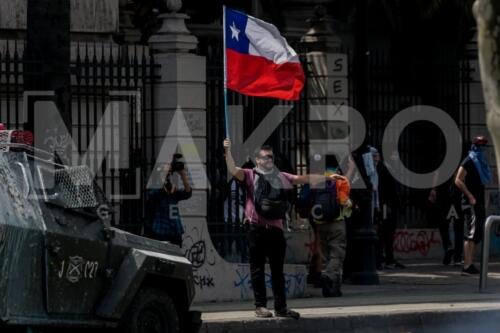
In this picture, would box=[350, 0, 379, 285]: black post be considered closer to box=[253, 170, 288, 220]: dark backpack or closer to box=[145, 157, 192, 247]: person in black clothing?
box=[145, 157, 192, 247]: person in black clothing

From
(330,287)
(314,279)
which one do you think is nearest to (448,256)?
(314,279)

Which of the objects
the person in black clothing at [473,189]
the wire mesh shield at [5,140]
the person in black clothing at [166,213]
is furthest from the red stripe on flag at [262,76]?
the wire mesh shield at [5,140]

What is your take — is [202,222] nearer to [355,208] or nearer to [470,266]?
[355,208]

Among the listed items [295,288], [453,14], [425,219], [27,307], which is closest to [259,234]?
[295,288]

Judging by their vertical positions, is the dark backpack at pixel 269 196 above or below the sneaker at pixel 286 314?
above

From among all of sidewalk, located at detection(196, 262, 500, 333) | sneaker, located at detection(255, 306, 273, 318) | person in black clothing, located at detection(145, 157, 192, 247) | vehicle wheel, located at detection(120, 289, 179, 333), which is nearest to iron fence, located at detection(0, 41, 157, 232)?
person in black clothing, located at detection(145, 157, 192, 247)

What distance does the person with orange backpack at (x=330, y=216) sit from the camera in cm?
1636

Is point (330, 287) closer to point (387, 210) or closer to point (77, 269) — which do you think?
point (387, 210)

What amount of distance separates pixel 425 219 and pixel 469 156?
345 cm

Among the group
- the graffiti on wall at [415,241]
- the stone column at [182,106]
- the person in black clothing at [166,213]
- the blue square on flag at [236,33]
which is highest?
the blue square on flag at [236,33]

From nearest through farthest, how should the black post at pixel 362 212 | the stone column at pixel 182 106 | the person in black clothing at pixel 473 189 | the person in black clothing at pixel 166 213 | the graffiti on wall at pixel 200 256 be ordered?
the person in black clothing at pixel 166 213 < the graffiti on wall at pixel 200 256 < the stone column at pixel 182 106 < the black post at pixel 362 212 < the person in black clothing at pixel 473 189

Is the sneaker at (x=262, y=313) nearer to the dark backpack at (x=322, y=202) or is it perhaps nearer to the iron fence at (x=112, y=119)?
the dark backpack at (x=322, y=202)

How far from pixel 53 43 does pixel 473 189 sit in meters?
6.96

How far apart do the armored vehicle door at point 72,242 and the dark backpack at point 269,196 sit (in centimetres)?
283
